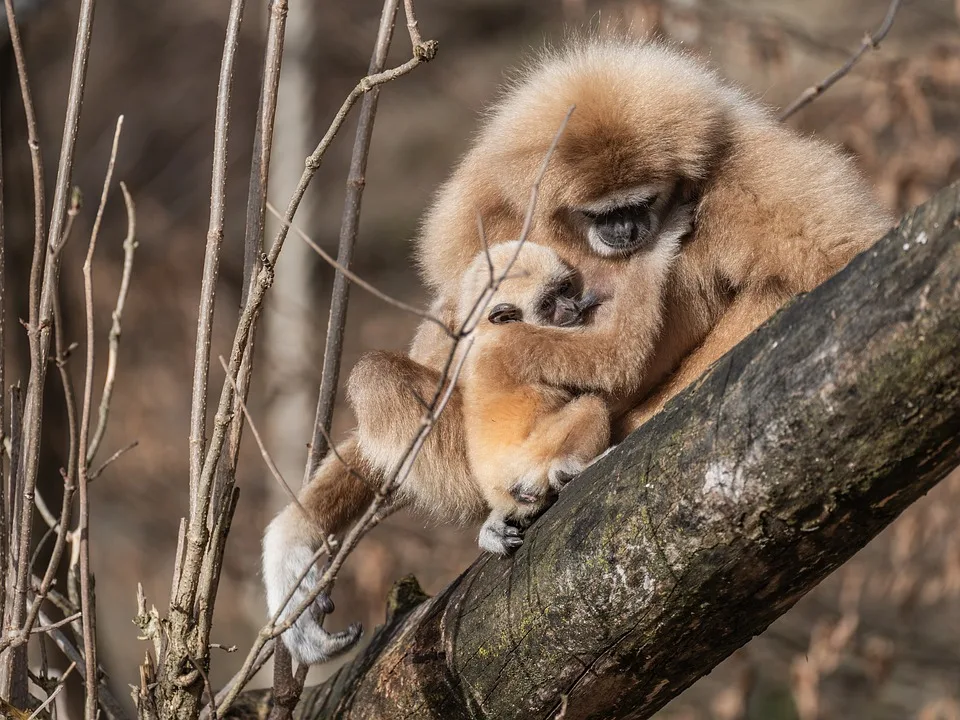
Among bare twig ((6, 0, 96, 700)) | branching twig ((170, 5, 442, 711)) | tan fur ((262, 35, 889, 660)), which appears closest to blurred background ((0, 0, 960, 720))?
tan fur ((262, 35, 889, 660))

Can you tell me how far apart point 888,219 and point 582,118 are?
39.8 inches

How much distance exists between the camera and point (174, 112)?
15.2m

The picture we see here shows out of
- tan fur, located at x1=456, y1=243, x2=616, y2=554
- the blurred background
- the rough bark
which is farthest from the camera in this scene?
the blurred background

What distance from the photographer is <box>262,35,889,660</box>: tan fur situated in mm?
3201

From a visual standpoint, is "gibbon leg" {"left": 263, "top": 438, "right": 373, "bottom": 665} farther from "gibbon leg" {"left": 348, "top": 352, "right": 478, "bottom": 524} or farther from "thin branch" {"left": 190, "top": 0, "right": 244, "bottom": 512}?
"thin branch" {"left": 190, "top": 0, "right": 244, "bottom": 512}

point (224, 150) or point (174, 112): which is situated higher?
point (224, 150)

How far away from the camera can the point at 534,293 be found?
3.48 m

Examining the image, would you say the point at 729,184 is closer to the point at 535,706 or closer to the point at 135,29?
the point at 535,706

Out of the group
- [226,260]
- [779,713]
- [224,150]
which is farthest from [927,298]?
[226,260]

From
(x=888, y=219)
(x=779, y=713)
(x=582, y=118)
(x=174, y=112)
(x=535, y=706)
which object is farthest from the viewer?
(x=174, y=112)

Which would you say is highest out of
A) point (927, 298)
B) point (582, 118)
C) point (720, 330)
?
point (927, 298)

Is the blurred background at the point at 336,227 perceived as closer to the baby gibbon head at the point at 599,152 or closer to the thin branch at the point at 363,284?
the baby gibbon head at the point at 599,152

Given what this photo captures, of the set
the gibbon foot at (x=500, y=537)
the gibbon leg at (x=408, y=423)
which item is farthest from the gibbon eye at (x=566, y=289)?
the gibbon foot at (x=500, y=537)

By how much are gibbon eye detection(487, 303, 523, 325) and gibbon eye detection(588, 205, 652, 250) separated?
37cm
